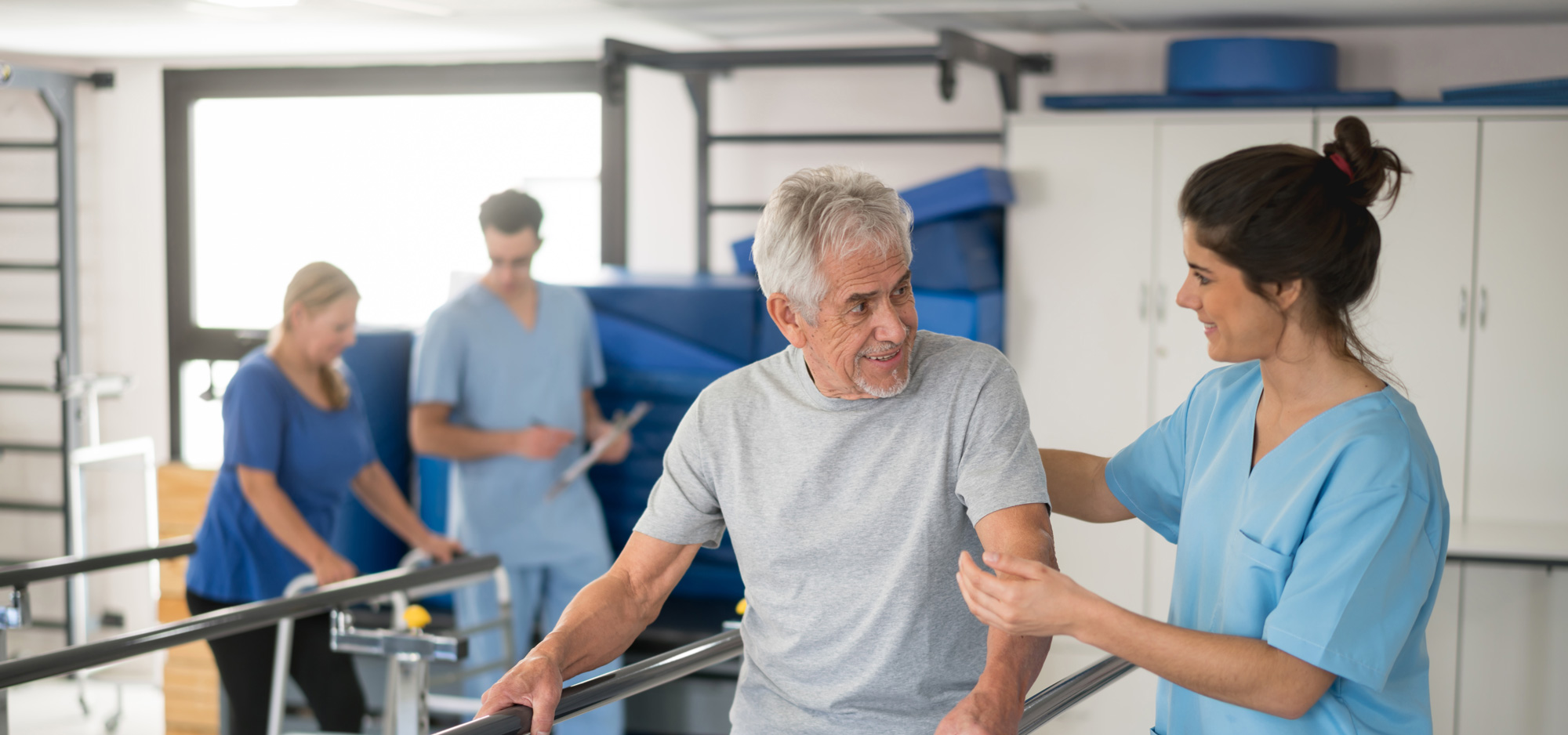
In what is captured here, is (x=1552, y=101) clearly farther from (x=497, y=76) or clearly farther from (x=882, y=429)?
(x=497, y=76)

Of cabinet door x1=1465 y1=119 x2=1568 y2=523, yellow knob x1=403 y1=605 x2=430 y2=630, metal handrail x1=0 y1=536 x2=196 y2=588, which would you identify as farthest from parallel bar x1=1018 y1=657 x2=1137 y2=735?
cabinet door x1=1465 y1=119 x2=1568 y2=523

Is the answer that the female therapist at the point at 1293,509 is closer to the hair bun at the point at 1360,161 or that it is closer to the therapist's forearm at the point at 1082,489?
the hair bun at the point at 1360,161

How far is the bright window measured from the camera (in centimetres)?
441

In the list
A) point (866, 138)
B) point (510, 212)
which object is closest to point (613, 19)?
point (510, 212)

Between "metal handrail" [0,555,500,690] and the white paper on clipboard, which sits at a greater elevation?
the white paper on clipboard

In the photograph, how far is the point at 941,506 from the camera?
1317 mm

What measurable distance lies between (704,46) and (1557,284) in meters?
2.50

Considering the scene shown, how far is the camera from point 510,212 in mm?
3150

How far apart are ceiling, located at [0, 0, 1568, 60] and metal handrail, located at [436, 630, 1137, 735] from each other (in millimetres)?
1892

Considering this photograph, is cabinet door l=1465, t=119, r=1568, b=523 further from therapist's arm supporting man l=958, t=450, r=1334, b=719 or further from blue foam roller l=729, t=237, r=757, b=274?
therapist's arm supporting man l=958, t=450, r=1334, b=719

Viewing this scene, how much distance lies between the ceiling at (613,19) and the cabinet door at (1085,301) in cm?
36

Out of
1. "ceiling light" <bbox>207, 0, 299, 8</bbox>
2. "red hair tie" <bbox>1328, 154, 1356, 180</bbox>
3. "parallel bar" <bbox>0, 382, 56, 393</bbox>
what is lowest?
"parallel bar" <bbox>0, 382, 56, 393</bbox>

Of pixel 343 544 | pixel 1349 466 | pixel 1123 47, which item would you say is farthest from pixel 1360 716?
pixel 343 544

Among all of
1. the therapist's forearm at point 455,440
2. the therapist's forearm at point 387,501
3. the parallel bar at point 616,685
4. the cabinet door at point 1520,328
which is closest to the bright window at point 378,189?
the therapist's forearm at point 455,440
